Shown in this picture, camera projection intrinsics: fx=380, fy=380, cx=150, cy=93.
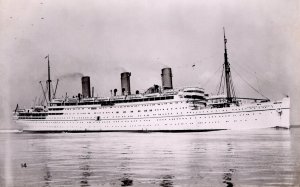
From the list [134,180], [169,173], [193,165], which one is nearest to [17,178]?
[134,180]

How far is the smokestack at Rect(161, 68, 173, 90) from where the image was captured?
107ft

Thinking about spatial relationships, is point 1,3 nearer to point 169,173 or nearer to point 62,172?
point 62,172

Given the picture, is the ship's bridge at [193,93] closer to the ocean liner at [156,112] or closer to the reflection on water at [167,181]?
the ocean liner at [156,112]

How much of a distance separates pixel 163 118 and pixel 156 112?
92 centimetres

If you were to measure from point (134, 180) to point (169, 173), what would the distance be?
1057 millimetres

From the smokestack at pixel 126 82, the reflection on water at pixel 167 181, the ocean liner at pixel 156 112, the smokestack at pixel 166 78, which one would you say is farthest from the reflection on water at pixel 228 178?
the smokestack at pixel 126 82

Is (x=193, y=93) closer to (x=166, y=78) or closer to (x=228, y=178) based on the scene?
(x=166, y=78)

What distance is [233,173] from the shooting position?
779 cm

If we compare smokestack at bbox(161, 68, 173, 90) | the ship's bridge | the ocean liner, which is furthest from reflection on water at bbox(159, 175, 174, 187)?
smokestack at bbox(161, 68, 173, 90)

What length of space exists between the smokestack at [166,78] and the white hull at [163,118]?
5.92 feet

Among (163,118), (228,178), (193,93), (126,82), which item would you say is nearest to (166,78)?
(193,93)

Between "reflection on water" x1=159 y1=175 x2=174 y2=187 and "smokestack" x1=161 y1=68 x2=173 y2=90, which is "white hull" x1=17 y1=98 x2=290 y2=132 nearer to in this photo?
"smokestack" x1=161 y1=68 x2=173 y2=90

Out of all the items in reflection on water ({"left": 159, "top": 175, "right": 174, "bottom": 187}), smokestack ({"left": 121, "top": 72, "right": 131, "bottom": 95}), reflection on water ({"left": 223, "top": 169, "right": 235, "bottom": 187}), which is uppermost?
smokestack ({"left": 121, "top": 72, "right": 131, "bottom": 95})

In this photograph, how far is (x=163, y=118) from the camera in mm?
32094
